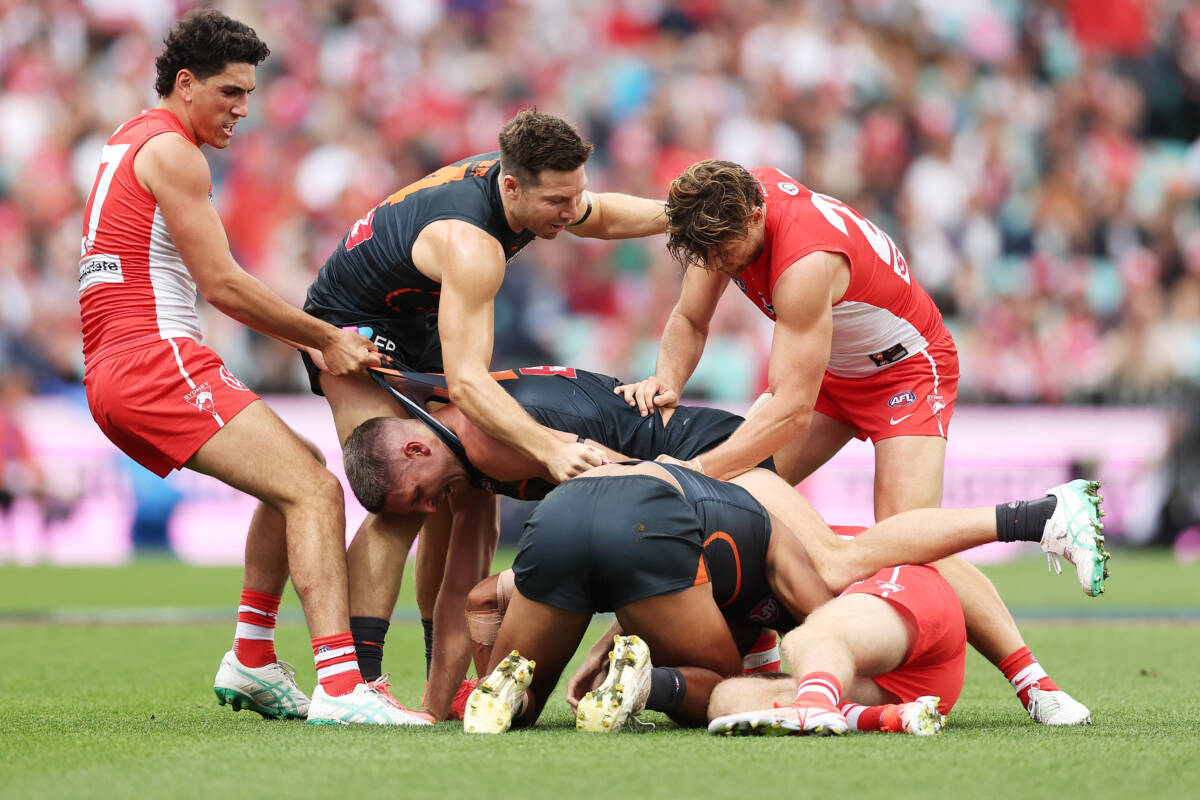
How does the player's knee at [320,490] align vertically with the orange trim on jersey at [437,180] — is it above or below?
below

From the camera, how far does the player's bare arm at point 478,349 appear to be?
525 centimetres

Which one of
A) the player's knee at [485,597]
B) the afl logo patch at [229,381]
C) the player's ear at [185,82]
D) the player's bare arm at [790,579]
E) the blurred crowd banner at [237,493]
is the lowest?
the blurred crowd banner at [237,493]

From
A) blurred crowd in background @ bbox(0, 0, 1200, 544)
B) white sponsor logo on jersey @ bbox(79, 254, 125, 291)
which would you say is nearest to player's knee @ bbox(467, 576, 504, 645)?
white sponsor logo on jersey @ bbox(79, 254, 125, 291)

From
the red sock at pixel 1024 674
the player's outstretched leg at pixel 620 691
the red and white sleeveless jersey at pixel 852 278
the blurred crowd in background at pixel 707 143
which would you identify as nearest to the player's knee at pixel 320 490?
the player's outstretched leg at pixel 620 691

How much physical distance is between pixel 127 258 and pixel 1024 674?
3.62 m

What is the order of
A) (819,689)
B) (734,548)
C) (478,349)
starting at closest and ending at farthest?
1. (819,689)
2. (734,548)
3. (478,349)

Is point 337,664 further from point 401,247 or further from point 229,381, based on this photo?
point 401,247

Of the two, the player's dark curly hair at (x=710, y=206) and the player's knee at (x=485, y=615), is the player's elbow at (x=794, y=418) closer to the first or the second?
the player's dark curly hair at (x=710, y=206)

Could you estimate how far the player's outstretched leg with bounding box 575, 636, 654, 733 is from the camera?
4.46 metres

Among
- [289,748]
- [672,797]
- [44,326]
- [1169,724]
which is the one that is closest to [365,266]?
[289,748]

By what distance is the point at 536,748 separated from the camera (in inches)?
165

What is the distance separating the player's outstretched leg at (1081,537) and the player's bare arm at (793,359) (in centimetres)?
106

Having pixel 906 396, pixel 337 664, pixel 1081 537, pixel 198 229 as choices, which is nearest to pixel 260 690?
pixel 337 664

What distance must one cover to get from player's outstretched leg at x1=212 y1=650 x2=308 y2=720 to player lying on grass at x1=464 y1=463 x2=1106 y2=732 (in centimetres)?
106
